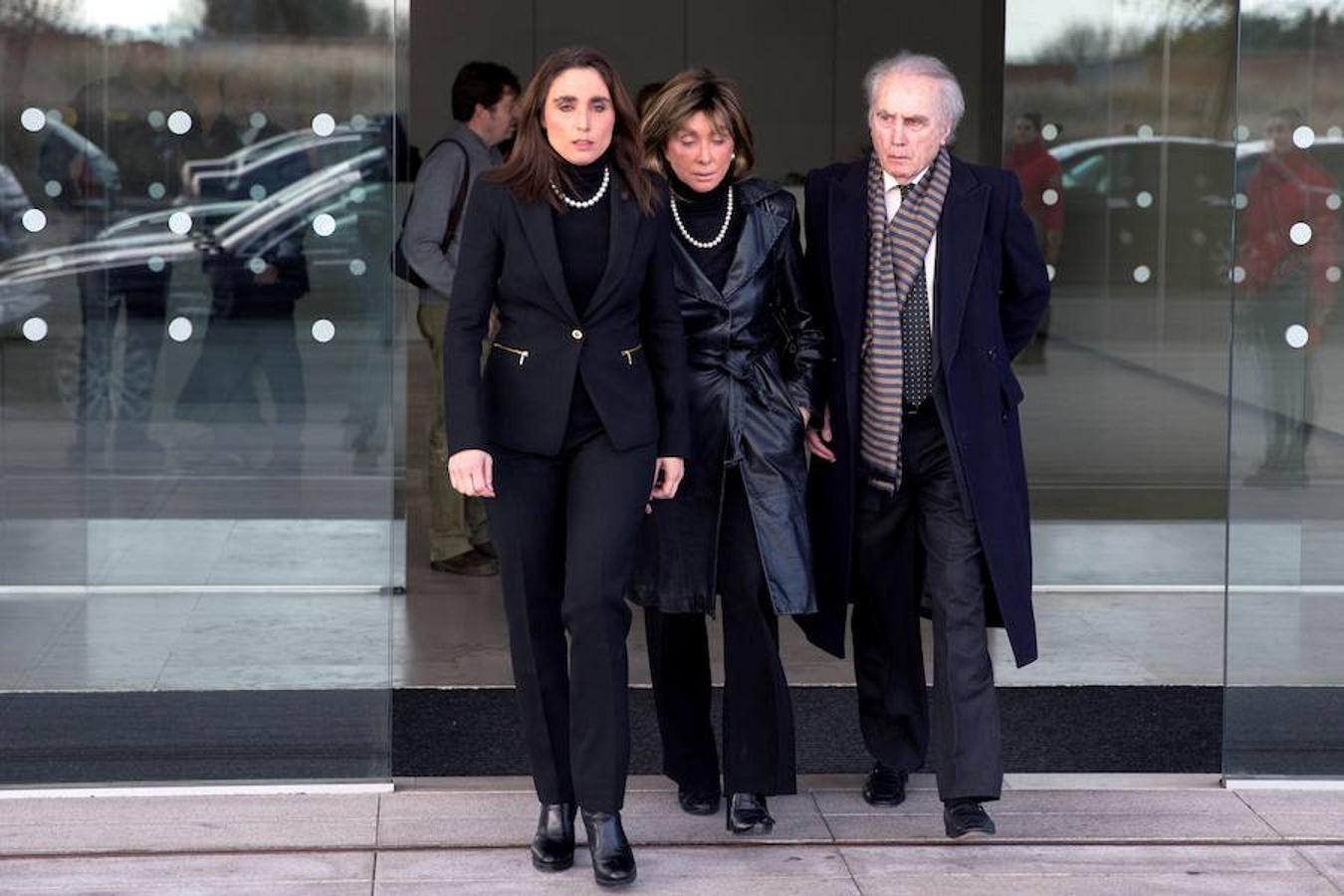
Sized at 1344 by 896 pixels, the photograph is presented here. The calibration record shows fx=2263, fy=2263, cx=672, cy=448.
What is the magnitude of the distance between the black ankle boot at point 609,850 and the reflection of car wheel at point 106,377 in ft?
7.99

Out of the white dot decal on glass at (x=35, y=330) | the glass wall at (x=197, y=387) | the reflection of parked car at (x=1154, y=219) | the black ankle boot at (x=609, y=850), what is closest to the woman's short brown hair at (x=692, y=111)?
the glass wall at (x=197, y=387)

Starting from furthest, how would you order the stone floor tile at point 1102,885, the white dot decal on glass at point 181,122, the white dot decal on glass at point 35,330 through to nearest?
the white dot decal on glass at point 35,330 < the white dot decal on glass at point 181,122 < the stone floor tile at point 1102,885

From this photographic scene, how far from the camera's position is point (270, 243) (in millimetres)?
6039

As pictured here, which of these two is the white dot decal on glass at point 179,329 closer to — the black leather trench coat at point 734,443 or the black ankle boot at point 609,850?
the black leather trench coat at point 734,443

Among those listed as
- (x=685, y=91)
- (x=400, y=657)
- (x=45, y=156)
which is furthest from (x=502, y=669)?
(x=685, y=91)

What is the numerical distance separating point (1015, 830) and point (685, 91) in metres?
1.72

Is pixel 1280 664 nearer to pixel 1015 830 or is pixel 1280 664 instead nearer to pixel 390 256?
pixel 1015 830

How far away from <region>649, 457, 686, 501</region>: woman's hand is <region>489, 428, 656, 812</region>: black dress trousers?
0.05m

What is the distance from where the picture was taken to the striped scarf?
4703 mm

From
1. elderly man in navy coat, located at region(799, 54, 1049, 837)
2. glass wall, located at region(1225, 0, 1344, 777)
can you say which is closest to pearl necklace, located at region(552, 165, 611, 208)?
elderly man in navy coat, located at region(799, 54, 1049, 837)

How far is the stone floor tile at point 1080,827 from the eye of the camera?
481cm

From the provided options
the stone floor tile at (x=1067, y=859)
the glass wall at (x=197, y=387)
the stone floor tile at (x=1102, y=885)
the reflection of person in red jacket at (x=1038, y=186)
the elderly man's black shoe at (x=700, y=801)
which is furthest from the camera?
the reflection of person in red jacket at (x=1038, y=186)

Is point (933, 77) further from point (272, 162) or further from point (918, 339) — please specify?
point (272, 162)

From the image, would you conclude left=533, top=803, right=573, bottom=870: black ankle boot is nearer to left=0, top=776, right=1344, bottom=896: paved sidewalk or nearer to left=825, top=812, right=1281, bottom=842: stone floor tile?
left=0, top=776, right=1344, bottom=896: paved sidewalk
